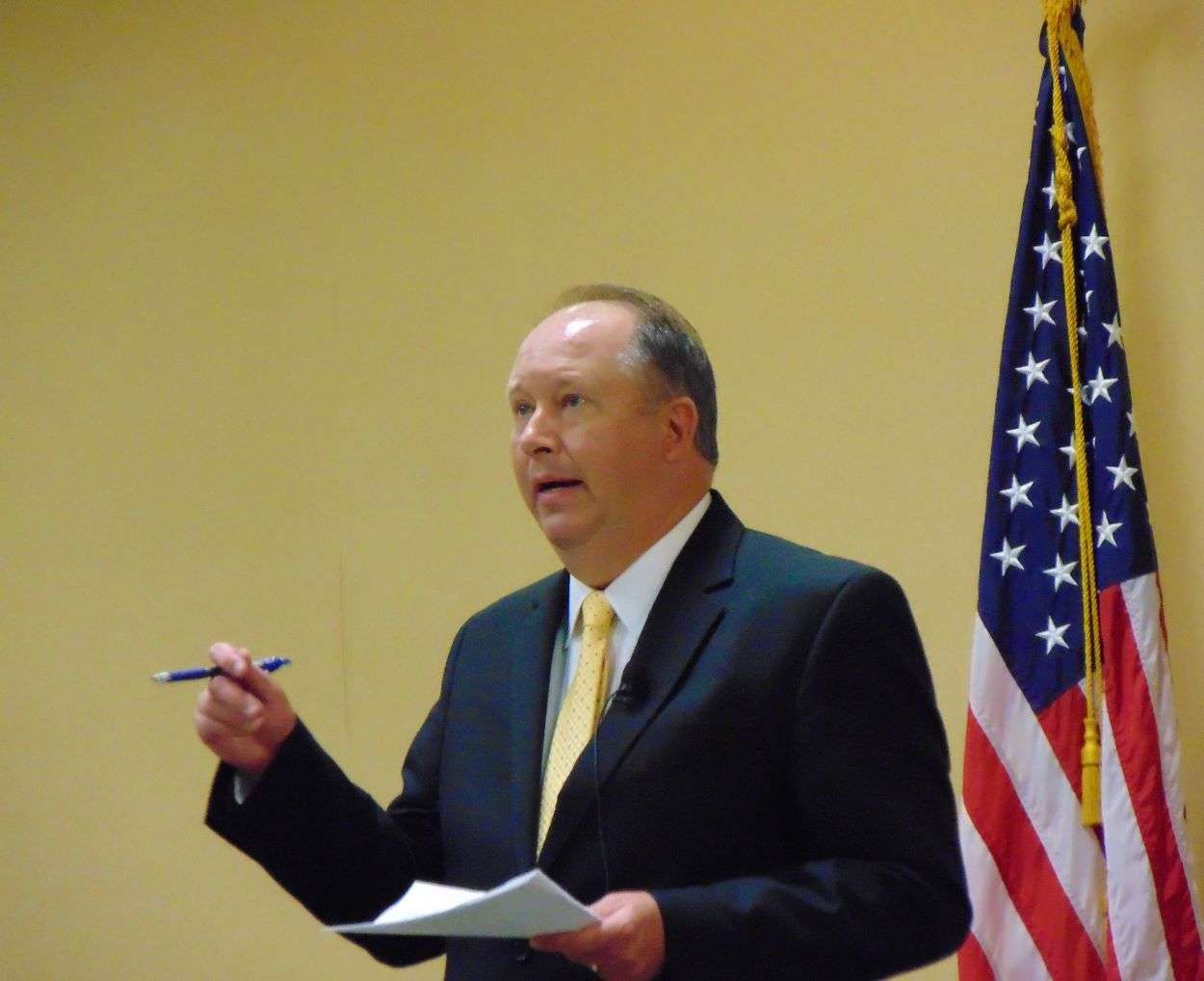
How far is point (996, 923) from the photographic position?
3.64m

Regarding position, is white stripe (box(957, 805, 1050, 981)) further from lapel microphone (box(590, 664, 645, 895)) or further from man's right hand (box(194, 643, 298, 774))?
man's right hand (box(194, 643, 298, 774))

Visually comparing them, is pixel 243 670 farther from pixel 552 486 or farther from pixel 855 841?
pixel 855 841

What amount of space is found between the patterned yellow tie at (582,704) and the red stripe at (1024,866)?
1.60 m

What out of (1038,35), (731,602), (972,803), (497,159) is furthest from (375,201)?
(731,602)

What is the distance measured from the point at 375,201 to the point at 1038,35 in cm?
199

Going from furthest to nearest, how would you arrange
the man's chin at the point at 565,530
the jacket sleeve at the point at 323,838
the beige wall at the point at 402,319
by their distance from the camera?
the beige wall at the point at 402,319 → the man's chin at the point at 565,530 → the jacket sleeve at the point at 323,838

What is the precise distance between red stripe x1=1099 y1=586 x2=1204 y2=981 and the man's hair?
147cm

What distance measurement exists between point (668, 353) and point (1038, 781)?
170 cm

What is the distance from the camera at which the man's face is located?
7.73 feet

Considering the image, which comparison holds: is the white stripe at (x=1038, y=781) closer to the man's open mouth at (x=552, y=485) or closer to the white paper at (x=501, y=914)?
the man's open mouth at (x=552, y=485)

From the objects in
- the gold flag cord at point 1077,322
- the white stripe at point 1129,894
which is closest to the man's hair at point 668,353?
the gold flag cord at point 1077,322

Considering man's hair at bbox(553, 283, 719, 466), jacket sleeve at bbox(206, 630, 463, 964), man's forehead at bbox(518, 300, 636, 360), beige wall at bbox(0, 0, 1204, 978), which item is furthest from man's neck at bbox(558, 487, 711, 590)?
beige wall at bbox(0, 0, 1204, 978)

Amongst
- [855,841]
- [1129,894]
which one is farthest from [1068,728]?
[855,841]

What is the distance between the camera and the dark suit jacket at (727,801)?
2033 mm
